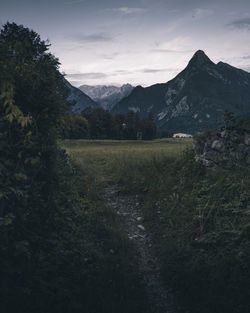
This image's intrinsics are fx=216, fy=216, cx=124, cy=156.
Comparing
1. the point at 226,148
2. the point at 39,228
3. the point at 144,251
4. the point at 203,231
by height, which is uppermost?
the point at 226,148

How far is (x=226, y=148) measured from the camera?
9555 mm

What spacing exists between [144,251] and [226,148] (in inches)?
242

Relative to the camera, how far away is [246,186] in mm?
7223

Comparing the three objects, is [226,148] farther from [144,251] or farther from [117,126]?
[117,126]

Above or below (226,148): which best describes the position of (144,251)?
below

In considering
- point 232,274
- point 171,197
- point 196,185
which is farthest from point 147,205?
point 232,274

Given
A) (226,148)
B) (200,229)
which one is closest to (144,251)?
(200,229)

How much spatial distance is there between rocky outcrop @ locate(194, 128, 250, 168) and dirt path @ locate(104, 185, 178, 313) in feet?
13.3

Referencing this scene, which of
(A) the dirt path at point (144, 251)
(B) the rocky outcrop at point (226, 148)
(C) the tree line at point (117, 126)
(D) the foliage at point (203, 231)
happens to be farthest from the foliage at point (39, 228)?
(C) the tree line at point (117, 126)

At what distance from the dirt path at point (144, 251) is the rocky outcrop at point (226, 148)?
4.06 meters

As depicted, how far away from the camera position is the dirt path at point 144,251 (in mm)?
4066

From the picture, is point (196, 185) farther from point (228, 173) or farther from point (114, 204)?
point (114, 204)

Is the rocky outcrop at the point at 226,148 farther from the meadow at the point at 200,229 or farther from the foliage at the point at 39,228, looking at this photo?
the foliage at the point at 39,228

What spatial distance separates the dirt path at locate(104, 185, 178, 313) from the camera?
4.07 meters
